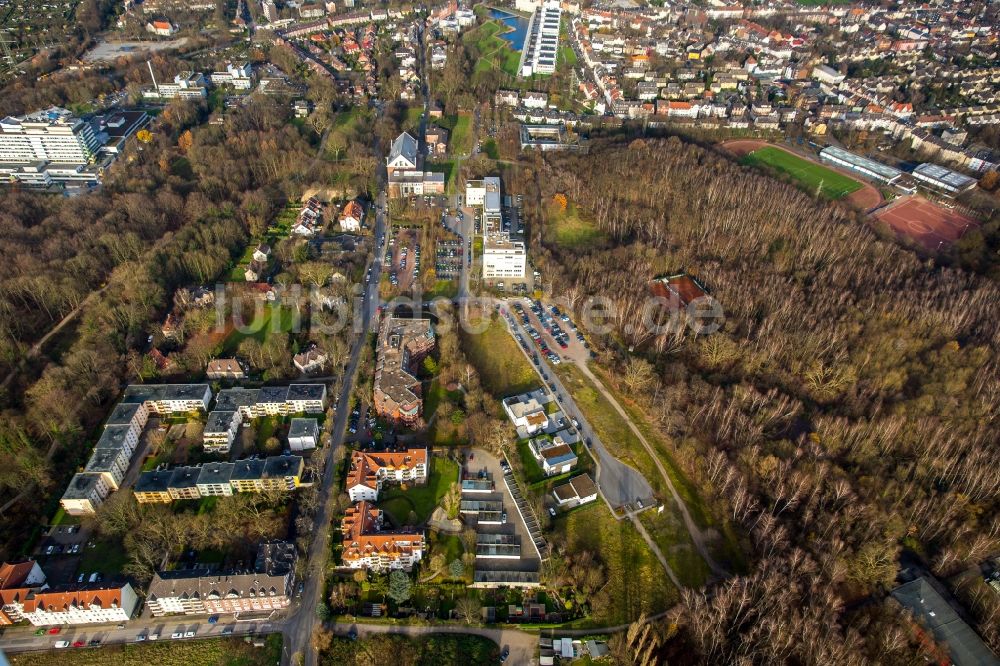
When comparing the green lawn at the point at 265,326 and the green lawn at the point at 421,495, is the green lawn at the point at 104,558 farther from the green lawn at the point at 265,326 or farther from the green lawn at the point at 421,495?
the green lawn at the point at 265,326

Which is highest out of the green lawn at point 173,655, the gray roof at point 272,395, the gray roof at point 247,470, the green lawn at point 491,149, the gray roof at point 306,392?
the green lawn at point 491,149

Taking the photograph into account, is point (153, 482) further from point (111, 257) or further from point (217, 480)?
point (111, 257)

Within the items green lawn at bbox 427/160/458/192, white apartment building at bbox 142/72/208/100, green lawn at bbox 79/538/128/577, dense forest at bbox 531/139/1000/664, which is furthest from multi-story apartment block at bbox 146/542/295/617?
white apartment building at bbox 142/72/208/100

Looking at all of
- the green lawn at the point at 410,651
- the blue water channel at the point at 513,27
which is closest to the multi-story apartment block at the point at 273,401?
the green lawn at the point at 410,651

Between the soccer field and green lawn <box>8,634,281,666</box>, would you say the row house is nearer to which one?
green lawn <box>8,634,281,666</box>

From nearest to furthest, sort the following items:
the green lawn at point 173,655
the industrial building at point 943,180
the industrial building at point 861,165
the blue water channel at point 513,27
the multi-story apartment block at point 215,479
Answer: the green lawn at point 173,655, the multi-story apartment block at point 215,479, the industrial building at point 943,180, the industrial building at point 861,165, the blue water channel at point 513,27

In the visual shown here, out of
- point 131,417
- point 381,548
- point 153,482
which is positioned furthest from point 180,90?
point 381,548

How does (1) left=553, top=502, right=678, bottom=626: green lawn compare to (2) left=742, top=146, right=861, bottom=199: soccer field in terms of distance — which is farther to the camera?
(2) left=742, top=146, right=861, bottom=199: soccer field
